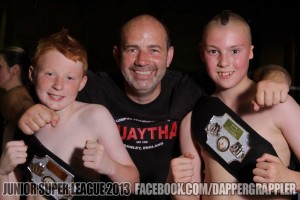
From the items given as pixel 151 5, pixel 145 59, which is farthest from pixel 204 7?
pixel 145 59

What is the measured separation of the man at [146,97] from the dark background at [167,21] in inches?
163

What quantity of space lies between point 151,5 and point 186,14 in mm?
704

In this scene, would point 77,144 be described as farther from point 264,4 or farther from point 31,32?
point 264,4

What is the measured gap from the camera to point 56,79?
4.31 feet

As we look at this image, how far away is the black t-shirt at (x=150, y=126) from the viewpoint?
1.63 metres

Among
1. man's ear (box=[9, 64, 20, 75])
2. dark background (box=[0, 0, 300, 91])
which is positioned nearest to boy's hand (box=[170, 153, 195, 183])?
man's ear (box=[9, 64, 20, 75])

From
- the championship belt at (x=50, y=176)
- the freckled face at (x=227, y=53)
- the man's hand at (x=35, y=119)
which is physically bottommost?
the championship belt at (x=50, y=176)

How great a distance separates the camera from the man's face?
5.14 feet

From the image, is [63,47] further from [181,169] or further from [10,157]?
[181,169]

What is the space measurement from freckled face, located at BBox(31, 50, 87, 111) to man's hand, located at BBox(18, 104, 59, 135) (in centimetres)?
7

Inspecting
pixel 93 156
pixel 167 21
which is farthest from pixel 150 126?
pixel 167 21

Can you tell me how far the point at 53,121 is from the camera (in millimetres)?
1290

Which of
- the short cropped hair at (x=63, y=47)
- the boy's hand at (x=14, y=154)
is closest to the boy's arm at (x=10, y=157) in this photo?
the boy's hand at (x=14, y=154)

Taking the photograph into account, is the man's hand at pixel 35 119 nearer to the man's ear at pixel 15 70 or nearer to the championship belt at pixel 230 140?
the championship belt at pixel 230 140
